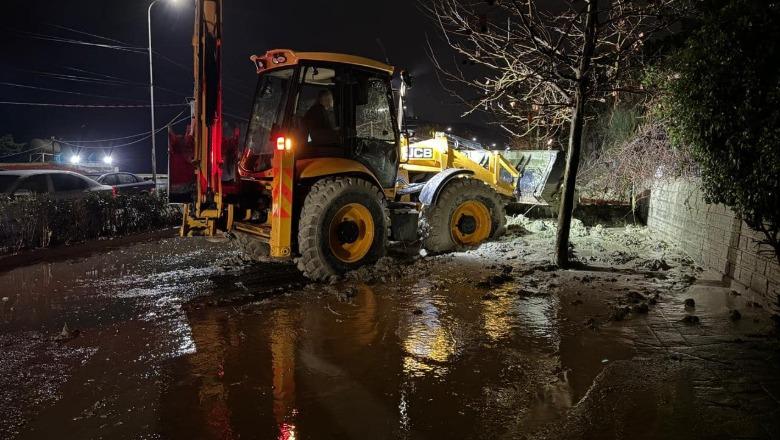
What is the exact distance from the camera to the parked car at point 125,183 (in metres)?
18.0

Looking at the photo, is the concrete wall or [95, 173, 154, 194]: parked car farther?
[95, 173, 154, 194]: parked car

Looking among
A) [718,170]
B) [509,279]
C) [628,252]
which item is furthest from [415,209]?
[718,170]

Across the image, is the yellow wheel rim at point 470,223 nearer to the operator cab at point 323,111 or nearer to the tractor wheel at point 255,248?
the operator cab at point 323,111

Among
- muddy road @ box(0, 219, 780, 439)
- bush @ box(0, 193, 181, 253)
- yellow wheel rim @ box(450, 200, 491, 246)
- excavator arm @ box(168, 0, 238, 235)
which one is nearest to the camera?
muddy road @ box(0, 219, 780, 439)

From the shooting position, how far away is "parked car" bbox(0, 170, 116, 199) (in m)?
12.9

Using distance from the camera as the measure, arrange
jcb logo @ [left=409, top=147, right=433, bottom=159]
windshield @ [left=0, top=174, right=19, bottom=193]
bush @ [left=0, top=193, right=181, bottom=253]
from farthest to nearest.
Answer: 1. windshield @ [left=0, top=174, right=19, bottom=193]
2. jcb logo @ [left=409, top=147, right=433, bottom=159]
3. bush @ [left=0, top=193, right=181, bottom=253]

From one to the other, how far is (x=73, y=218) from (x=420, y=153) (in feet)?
24.7

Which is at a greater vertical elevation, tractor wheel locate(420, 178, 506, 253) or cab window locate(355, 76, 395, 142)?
cab window locate(355, 76, 395, 142)

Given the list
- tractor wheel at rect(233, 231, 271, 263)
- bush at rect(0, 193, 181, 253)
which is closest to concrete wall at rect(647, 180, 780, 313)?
tractor wheel at rect(233, 231, 271, 263)

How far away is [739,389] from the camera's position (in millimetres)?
3859

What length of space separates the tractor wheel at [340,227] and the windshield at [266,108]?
1392 millimetres

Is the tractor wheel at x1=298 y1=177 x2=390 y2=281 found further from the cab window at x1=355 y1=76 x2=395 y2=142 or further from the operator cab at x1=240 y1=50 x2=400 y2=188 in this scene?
the cab window at x1=355 y1=76 x2=395 y2=142

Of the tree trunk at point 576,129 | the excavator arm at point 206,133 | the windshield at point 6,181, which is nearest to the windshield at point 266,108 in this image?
the excavator arm at point 206,133

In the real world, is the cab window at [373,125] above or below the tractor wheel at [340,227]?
above
